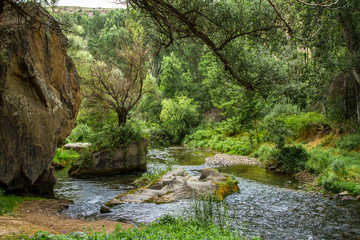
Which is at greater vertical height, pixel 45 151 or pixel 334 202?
pixel 45 151

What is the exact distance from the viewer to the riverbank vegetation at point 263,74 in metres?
6.48

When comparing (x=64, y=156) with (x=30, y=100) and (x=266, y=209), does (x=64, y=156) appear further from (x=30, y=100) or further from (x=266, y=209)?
(x=266, y=209)

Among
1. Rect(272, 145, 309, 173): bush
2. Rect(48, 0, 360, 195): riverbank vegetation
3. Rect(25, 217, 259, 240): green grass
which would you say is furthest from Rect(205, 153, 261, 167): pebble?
Rect(25, 217, 259, 240): green grass

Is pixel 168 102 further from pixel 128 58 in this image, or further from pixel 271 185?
pixel 271 185

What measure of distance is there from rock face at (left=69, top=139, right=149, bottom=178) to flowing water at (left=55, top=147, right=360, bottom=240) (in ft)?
4.19

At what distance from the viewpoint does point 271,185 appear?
37.9ft

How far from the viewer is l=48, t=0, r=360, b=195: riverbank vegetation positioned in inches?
255

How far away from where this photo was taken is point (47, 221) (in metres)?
6.31

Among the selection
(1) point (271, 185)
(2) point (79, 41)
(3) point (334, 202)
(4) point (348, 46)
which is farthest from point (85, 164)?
(2) point (79, 41)

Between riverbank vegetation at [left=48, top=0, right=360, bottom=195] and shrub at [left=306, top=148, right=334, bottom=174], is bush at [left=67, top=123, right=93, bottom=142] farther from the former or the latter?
shrub at [left=306, top=148, right=334, bottom=174]

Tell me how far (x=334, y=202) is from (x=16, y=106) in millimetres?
10190

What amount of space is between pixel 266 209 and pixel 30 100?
7.80 metres

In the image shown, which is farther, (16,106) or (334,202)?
(334,202)

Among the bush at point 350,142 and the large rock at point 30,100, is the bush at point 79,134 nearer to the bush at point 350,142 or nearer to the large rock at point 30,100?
the large rock at point 30,100
